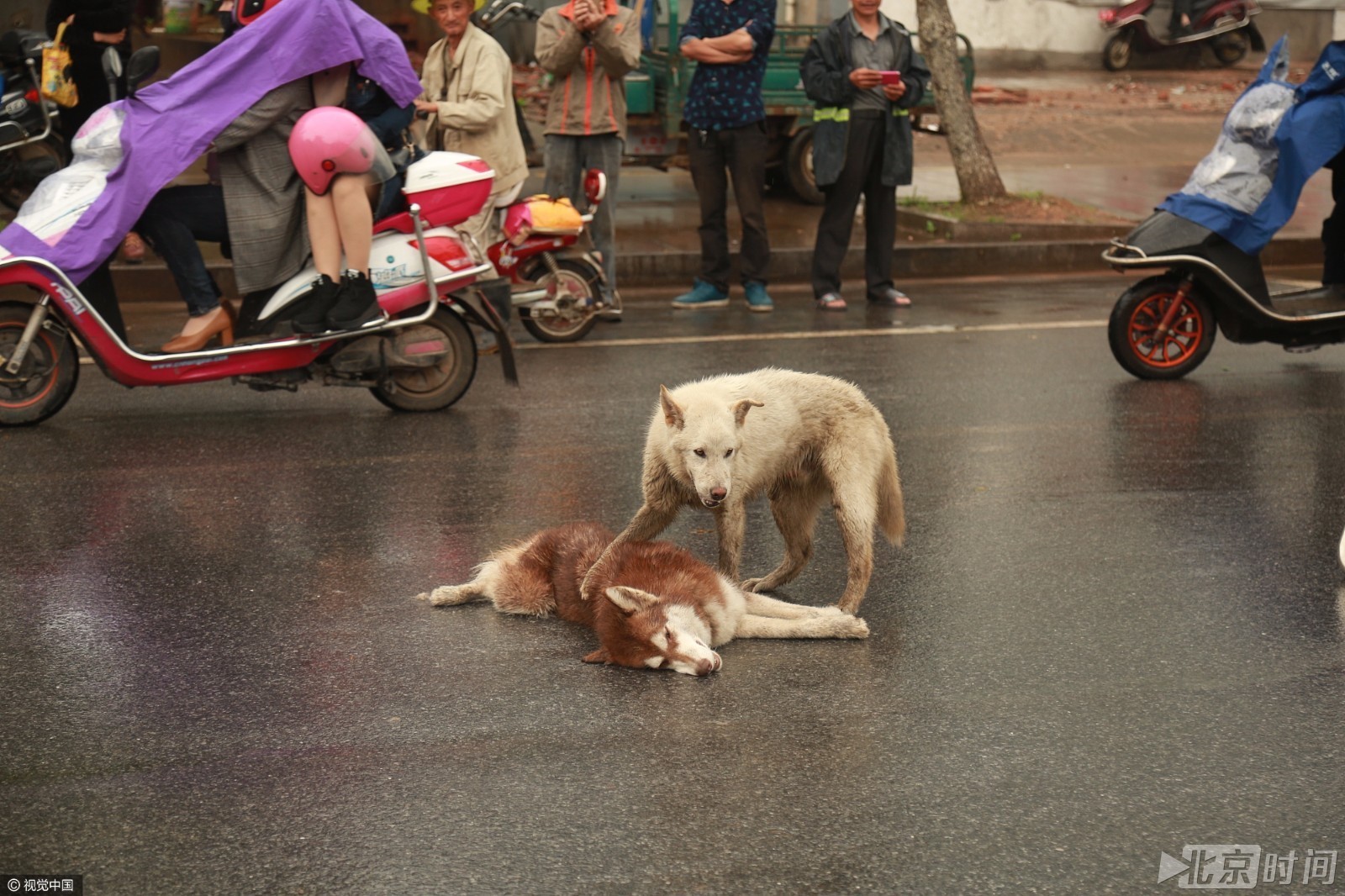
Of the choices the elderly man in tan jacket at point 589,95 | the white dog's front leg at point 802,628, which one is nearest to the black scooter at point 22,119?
the elderly man in tan jacket at point 589,95

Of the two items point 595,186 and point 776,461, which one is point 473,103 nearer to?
point 595,186

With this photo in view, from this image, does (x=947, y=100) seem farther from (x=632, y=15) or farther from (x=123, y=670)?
(x=123, y=670)

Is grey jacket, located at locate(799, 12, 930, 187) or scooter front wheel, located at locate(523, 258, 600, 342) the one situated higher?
grey jacket, located at locate(799, 12, 930, 187)

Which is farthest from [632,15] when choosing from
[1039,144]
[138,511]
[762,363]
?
[1039,144]

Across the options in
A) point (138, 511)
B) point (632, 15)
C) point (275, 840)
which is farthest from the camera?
point (632, 15)

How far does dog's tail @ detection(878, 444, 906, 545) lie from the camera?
5055 millimetres

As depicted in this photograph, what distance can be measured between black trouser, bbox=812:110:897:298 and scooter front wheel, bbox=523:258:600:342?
2167 mm

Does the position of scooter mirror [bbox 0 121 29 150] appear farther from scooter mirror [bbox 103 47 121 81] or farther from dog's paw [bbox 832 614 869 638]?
dog's paw [bbox 832 614 869 638]

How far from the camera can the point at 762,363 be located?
8.88 m

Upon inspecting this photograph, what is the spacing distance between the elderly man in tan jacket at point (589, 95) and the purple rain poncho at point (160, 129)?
3.06 metres

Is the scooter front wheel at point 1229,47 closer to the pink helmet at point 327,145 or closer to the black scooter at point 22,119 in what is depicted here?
the black scooter at point 22,119

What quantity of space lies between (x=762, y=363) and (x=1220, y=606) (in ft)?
A: 13.7

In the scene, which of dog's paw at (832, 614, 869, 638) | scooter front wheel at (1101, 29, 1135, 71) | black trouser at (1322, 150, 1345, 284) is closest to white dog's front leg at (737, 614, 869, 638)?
dog's paw at (832, 614, 869, 638)

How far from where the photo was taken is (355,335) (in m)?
7.50
